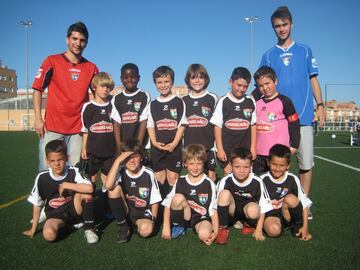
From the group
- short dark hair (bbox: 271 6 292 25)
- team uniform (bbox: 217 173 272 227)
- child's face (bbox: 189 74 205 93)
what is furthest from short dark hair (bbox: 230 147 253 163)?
short dark hair (bbox: 271 6 292 25)

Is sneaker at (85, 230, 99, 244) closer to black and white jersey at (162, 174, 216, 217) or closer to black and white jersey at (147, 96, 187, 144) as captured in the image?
black and white jersey at (162, 174, 216, 217)

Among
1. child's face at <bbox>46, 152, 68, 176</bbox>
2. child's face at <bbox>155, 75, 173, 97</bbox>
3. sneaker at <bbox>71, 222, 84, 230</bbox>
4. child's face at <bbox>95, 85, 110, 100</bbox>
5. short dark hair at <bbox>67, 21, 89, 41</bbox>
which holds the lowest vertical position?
sneaker at <bbox>71, 222, 84, 230</bbox>

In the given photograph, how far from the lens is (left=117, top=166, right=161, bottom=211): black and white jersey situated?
3779mm

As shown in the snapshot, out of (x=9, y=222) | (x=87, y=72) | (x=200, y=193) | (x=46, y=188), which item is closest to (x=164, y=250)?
(x=200, y=193)

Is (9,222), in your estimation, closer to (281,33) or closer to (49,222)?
(49,222)

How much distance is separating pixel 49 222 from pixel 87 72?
6.28ft

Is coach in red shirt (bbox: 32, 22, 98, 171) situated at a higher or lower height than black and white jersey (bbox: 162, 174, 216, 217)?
higher

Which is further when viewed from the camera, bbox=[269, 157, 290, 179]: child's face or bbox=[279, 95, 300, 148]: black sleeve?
bbox=[279, 95, 300, 148]: black sleeve

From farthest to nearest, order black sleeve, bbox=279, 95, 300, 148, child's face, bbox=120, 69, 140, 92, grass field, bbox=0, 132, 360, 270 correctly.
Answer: child's face, bbox=120, 69, 140, 92 < black sleeve, bbox=279, 95, 300, 148 < grass field, bbox=0, 132, 360, 270

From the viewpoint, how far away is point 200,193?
367cm

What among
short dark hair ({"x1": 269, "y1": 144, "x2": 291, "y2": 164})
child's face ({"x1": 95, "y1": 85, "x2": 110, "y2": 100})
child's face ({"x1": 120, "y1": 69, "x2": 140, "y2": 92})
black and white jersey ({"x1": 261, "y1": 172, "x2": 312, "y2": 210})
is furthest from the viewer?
child's face ({"x1": 120, "y1": 69, "x2": 140, "y2": 92})

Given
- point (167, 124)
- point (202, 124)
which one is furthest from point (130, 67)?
point (202, 124)

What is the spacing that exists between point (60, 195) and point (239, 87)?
251 centimetres

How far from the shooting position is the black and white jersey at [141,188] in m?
3.78
